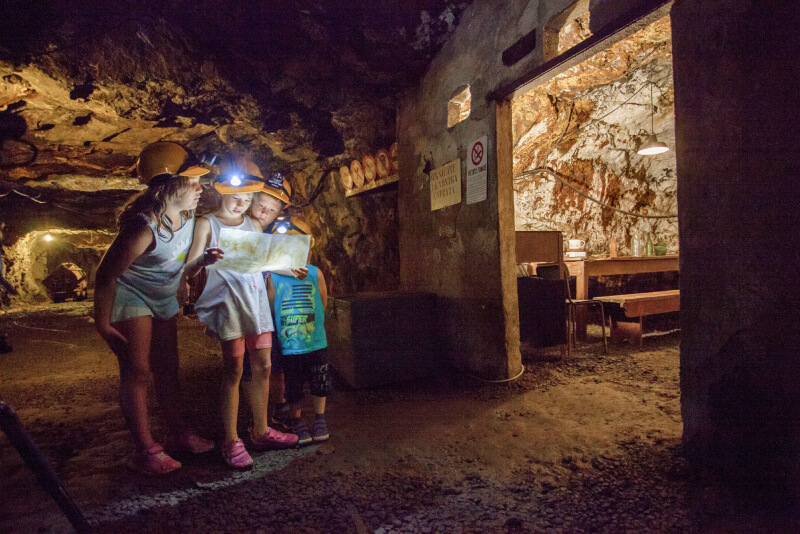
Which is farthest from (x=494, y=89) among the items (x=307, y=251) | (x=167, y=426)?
(x=167, y=426)

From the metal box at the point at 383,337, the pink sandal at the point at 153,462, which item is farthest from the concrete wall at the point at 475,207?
the pink sandal at the point at 153,462

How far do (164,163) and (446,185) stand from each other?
9.61 ft

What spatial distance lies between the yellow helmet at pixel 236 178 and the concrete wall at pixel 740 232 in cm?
261

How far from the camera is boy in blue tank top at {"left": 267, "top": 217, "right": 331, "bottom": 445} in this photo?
2826mm

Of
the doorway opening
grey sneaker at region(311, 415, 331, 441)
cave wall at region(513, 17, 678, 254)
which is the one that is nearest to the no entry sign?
grey sneaker at region(311, 415, 331, 441)

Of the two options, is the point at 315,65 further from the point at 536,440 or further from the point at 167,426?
the point at 536,440

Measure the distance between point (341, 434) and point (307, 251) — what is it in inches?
57.6

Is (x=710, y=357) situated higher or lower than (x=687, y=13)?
lower

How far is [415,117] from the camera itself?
5.23 meters

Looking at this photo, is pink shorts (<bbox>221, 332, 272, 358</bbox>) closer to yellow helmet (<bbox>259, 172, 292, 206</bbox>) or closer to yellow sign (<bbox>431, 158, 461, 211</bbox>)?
yellow helmet (<bbox>259, 172, 292, 206</bbox>)

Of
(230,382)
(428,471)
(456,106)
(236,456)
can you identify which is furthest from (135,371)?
(456,106)

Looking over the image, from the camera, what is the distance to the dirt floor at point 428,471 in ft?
6.52

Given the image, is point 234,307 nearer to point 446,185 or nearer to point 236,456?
point 236,456

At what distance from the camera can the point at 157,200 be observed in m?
2.42
